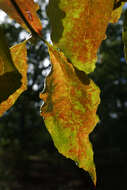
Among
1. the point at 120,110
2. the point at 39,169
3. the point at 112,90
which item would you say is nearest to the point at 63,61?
the point at 112,90

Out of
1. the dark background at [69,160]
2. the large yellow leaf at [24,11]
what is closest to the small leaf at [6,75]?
the large yellow leaf at [24,11]

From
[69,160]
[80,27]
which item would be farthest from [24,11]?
[69,160]

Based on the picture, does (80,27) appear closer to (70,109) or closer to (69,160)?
(70,109)

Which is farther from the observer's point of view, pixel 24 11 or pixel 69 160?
pixel 69 160

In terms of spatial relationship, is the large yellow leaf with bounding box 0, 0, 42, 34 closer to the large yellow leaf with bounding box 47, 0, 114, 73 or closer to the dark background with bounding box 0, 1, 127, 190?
the large yellow leaf with bounding box 47, 0, 114, 73

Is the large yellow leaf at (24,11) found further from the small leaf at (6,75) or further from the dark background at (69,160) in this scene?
the dark background at (69,160)

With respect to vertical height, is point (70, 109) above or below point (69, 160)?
above

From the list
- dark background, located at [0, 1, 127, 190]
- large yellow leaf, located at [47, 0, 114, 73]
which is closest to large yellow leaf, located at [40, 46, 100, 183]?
large yellow leaf, located at [47, 0, 114, 73]
